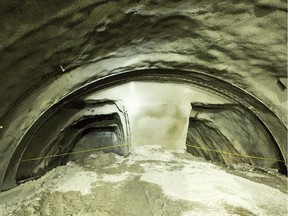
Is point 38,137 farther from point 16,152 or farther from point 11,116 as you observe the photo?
point 11,116

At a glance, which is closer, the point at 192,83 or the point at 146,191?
the point at 146,191

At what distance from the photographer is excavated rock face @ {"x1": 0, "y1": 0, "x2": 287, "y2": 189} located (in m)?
2.35

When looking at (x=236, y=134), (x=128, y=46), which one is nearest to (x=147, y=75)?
(x=128, y=46)

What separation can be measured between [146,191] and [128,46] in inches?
68.0

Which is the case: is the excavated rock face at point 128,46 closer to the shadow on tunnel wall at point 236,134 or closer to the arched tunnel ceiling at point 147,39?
the arched tunnel ceiling at point 147,39

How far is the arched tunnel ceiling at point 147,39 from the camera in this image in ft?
7.57

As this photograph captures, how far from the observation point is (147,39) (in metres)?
3.19

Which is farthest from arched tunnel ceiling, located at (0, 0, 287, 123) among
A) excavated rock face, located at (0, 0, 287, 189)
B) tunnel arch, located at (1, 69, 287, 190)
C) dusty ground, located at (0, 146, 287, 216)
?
dusty ground, located at (0, 146, 287, 216)

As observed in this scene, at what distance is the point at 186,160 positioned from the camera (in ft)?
12.1

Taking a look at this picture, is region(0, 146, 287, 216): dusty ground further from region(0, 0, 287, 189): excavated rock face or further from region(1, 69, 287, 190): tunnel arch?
Answer: region(0, 0, 287, 189): excavated rock face

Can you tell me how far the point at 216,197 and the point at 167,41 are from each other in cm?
191

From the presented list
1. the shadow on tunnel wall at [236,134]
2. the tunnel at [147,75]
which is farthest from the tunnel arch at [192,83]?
the shadow on tunnel wall at [236,134]

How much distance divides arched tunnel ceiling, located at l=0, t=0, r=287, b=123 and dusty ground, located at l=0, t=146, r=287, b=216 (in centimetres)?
107

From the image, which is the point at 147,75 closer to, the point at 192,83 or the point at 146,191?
the point at 192,83
